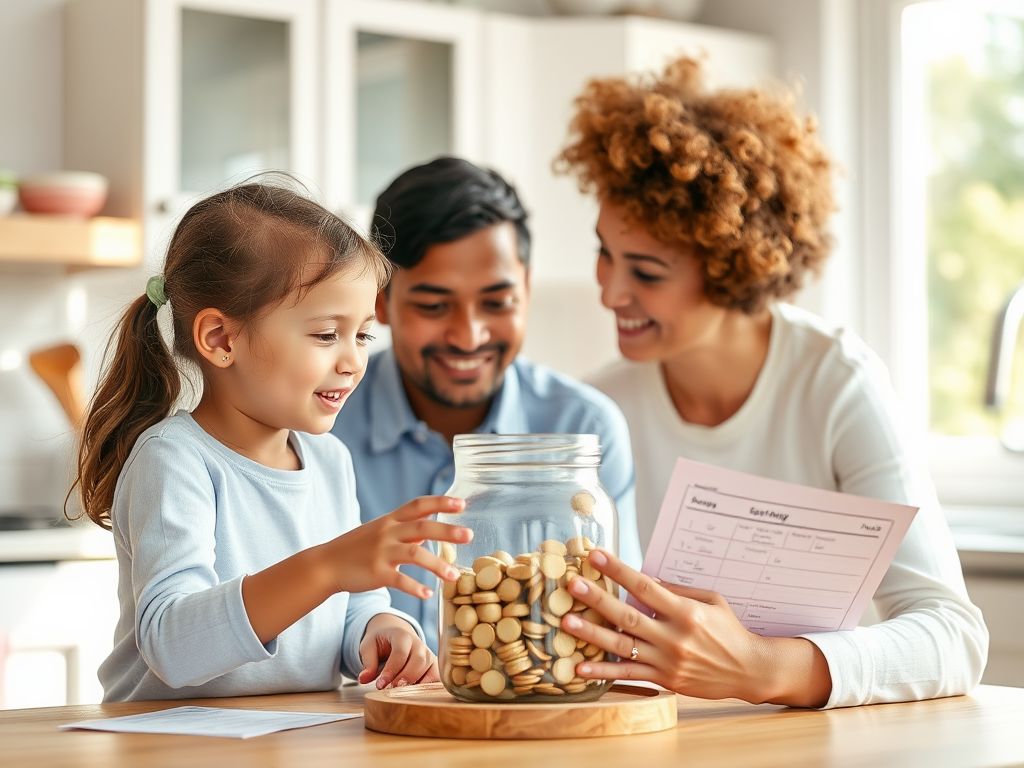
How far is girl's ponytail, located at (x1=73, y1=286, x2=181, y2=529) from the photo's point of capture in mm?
1251

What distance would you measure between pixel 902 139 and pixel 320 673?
2.77m

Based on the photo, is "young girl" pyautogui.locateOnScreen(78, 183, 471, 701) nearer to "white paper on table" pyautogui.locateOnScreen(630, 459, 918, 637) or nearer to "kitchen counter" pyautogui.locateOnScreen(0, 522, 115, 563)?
"white paper on table" pyautogui.locateOnScreen(630, 459, 918, 637)

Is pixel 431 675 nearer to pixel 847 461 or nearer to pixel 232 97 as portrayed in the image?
pixel 847 461

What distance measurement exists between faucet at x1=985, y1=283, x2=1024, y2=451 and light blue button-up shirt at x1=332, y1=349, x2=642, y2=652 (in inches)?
41.4

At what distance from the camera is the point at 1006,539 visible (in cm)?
273

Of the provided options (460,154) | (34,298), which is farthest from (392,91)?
(34,298)

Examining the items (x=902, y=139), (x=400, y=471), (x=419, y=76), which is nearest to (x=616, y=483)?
(x=400, y=471)

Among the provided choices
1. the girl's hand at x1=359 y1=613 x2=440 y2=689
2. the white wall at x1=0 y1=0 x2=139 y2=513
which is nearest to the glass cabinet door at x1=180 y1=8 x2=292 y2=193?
the white wall at x1=0 y1=0 x2=139 y2=513

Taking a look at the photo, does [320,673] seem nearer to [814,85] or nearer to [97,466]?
[97,466]

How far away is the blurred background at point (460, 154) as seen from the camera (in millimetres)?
2857

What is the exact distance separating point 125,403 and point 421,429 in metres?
0.71

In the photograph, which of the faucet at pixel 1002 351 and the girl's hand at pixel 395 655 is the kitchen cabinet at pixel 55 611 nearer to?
the girl's hand at pixel 395 655

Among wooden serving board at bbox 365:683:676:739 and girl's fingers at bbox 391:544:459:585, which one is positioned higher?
girl's fingers at bbox 391:544:459:585

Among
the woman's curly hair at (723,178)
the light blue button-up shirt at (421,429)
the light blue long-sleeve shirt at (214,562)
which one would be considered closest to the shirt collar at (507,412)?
the light blue button-up shirt at (421,429)
